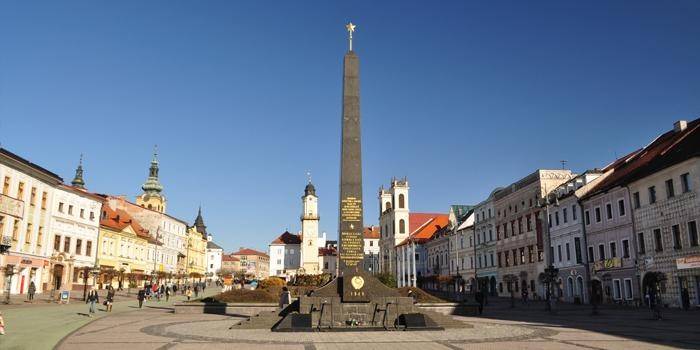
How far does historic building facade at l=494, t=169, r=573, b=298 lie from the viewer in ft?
160

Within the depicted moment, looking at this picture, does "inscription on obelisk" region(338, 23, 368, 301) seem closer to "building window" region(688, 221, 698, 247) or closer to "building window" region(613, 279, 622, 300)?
"building window" region(688, 221, 698, 247)

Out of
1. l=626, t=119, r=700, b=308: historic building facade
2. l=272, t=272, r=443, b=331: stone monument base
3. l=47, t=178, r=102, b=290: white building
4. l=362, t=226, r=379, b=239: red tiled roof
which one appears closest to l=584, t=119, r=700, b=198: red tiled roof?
l=626, t=119, r=700, b=308: historic building facade

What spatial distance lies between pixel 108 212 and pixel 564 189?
5139 centimetres

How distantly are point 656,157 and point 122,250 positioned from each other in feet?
178

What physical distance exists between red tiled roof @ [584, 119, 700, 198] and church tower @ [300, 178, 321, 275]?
267 feet

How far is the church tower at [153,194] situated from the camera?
9762 centimetres

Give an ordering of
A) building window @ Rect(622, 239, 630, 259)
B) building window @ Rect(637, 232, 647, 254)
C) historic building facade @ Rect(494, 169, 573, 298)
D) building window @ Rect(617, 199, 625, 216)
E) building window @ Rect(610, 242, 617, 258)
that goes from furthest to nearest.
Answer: historic building facade @ Rect(494, 169, 573, 298), building window @ Rect(610, 242, 617, 258), building window @ Rect(617, 199, 625, 216), building window @ Rect(622, 239, 630, 259), building window @ Rect(637, 232, 647, 254)

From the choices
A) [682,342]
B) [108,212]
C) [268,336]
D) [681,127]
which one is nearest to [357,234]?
[268,336]

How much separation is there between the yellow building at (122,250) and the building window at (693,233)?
152 feet

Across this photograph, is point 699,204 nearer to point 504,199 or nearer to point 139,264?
point 504,199

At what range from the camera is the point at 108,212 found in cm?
6581

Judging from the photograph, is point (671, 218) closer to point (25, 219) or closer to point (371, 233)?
point (25, 219)

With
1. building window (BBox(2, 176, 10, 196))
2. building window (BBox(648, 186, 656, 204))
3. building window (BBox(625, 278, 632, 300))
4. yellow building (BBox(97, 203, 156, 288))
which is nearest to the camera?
building window (BBox(648, 186, 656, 204))

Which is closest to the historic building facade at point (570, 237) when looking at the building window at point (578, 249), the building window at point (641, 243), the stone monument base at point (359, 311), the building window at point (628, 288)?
the building window at point (578, 249)
